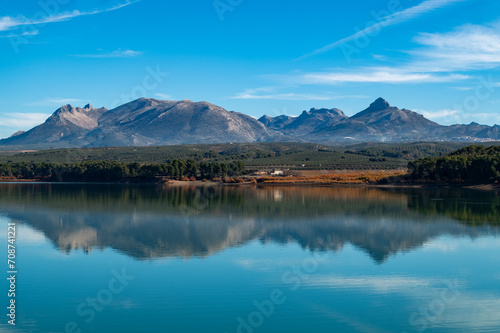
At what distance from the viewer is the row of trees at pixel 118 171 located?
9269 centimetres

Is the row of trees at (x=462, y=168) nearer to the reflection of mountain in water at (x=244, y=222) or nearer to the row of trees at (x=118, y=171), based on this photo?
the reflection of mountain in water at (x=244, y=222)

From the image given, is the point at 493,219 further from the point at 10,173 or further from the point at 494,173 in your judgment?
the point at 10,173

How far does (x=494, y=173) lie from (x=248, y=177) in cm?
4252

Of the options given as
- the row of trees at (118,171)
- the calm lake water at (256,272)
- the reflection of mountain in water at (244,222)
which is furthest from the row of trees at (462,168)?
the row of trees at (118,171)

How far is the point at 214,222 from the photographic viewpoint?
3641 centimetres

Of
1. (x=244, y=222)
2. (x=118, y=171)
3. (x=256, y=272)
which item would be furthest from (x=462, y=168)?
(x=256, y=272)

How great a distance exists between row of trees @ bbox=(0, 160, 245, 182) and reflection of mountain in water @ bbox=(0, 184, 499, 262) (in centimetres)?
3811

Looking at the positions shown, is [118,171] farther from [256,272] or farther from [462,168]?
[256,272]

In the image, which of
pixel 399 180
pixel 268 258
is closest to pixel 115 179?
pixel 399 180

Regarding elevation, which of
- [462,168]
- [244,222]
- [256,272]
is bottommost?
[256,272]

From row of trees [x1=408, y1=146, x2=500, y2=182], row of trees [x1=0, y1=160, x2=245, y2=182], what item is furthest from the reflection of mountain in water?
row of trees [x1=0, y1=160, x2=245, y2=182]

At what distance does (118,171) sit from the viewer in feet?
312

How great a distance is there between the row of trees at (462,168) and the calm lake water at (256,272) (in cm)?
3088

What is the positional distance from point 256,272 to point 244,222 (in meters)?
15.0
